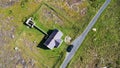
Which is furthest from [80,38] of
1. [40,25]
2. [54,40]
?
[40,25]

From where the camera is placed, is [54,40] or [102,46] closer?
[54,40]

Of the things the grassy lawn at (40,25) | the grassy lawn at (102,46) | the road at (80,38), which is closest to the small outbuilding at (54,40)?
the grassy lawn at (40,25)

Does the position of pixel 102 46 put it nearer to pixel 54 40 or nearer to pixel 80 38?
pixel 80 38

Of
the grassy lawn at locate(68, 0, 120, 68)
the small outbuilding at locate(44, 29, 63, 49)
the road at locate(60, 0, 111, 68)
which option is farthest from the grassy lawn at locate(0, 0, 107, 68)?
the grassy lawn at locate(68, 0, 120, 68)

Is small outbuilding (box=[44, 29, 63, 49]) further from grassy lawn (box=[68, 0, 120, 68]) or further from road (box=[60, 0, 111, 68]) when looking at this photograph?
grassy lawn (box=[68, 0, 120, 68])

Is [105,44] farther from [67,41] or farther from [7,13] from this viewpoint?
[7,13]

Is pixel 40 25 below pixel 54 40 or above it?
above
